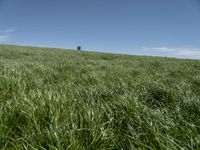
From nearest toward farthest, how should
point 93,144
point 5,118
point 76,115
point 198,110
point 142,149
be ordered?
point 142,149
point 93,144
point 5,118
point 76,115
point 198,110

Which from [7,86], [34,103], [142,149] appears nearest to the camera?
[142,149]

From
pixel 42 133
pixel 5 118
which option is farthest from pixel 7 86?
pixel 42 133

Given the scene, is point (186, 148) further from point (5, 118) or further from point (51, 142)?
point (5, 118)

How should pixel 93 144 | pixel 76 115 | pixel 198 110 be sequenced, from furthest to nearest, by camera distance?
pixel 198 110, pixel 76 115, pixel 93 144

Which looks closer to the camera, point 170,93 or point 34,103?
point 34,103

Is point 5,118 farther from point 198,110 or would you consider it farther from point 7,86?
point 198,110

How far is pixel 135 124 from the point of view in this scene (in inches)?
112

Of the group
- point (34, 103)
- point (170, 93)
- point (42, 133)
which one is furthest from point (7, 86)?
point (170, 93)

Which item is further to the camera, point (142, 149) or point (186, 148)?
point (142, 149)

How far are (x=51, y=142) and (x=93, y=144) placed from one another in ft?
1.33

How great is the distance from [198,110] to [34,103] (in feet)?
7.58

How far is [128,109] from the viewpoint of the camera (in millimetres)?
Answer: 3279

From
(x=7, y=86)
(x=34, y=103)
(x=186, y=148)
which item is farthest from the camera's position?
(x=7, y=86)

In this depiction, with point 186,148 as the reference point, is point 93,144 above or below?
below
